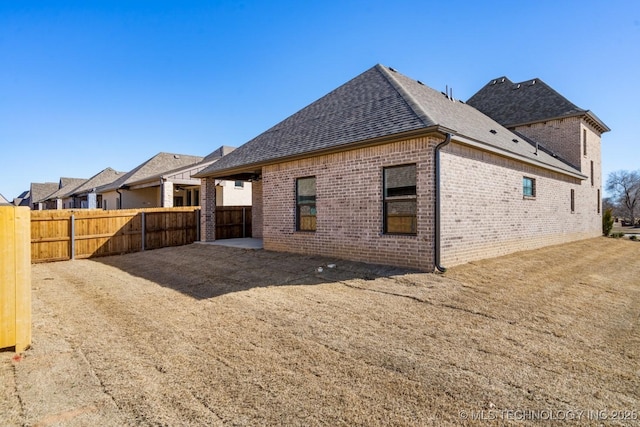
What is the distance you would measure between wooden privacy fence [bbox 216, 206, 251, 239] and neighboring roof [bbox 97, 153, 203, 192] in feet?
27.4

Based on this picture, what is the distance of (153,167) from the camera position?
2484cm

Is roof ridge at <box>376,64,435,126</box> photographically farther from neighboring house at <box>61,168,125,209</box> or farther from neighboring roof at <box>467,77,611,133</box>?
neighboring house at <box>61,168,125,209</box>

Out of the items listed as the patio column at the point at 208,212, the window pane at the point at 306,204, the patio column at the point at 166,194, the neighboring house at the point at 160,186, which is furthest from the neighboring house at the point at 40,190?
the window pane at the point at 306,204

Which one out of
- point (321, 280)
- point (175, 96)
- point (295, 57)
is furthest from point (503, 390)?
point (175, 96)

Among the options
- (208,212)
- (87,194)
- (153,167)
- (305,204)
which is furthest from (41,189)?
(305,204)

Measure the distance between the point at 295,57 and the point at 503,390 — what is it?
1272cm

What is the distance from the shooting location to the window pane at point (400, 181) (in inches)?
320

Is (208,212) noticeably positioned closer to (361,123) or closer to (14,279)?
(361,123)

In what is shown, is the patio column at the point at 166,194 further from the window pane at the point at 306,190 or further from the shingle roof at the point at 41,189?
the shingle roof at the point at 41,189

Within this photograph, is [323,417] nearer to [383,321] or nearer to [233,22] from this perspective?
[383,321]

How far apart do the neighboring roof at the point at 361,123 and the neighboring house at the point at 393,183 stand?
56 mm

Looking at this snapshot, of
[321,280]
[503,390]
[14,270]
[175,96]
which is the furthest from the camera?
[175,96]

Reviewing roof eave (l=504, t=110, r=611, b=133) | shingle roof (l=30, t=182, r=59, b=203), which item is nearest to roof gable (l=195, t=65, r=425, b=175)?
roof eave (l=504, t=110, r=611, b=133)

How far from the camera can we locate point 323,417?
2637 mm
